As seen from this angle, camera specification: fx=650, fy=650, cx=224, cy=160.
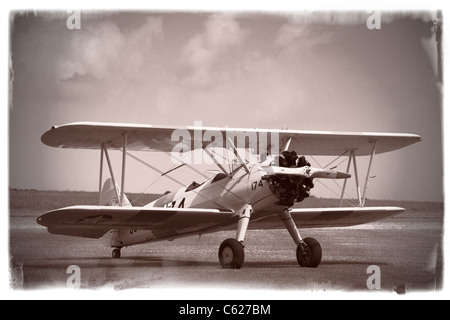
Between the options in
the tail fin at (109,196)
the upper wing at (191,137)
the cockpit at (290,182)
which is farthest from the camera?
the tail fin at (109,196)

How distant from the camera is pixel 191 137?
472 inches

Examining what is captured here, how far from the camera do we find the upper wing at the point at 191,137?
1155 cm

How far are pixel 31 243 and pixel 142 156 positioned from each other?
4.07 m

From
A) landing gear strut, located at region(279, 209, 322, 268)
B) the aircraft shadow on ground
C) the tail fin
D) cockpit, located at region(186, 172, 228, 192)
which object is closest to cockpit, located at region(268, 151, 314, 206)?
landing gear strut, located at region(279, 209, 322, 268)

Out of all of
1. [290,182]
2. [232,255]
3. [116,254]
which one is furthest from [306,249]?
[116,254]

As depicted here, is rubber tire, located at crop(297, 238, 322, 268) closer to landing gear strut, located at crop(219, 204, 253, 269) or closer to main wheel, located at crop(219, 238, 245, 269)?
landing gear strut, located at crop(219, 204, 253, 269)

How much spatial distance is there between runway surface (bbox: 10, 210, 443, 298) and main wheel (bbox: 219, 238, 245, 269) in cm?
22

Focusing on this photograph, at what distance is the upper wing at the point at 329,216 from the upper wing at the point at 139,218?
3.35ft

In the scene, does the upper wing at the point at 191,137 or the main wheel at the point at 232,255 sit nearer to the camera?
the main wheel at the point at 232,255

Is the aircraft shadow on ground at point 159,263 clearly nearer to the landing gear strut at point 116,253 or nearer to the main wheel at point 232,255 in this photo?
the landing gear strut at point 116,253

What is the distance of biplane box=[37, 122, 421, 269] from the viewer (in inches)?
442

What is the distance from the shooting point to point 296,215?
13266 millimetres

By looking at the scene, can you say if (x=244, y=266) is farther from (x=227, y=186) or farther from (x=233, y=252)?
(x=227, y=186)

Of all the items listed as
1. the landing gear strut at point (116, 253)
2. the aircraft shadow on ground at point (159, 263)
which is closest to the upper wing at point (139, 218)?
the aircraft shadow on ground at point (159, 263)
